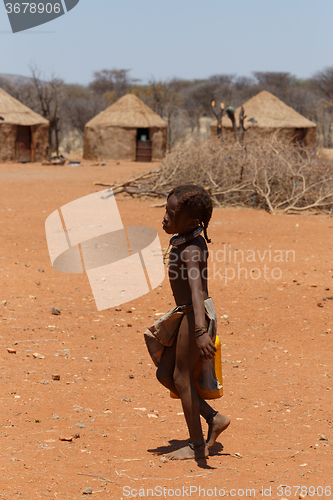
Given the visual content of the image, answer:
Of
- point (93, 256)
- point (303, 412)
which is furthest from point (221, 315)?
point (93, 256)

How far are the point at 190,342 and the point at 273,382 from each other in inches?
53.7

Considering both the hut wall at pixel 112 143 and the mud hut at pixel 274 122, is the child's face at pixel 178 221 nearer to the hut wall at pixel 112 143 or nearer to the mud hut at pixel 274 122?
the mud hut at pixel 274 122

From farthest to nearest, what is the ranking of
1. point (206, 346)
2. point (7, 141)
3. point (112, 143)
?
point (112, 143) → point (7, 141) → point (206, 346)

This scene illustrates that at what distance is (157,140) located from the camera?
24.0 meters

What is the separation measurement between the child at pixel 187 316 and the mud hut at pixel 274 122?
1924 centimetres

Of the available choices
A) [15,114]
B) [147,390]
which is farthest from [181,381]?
[15,114]

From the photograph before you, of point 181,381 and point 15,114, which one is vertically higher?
point 15,114

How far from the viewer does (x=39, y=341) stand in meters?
4.14

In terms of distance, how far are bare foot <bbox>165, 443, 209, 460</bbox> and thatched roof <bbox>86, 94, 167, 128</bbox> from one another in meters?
21.5

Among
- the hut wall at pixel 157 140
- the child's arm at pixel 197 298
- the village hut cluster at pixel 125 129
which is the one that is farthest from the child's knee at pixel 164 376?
the hut wall at pixel 157 140

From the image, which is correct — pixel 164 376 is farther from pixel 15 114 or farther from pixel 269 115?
pixel 15 114

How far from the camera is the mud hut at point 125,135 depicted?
2327 centimetres

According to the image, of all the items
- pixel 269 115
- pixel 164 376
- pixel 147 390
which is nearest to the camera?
pixel 164 376

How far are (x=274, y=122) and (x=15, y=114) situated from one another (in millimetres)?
9856
